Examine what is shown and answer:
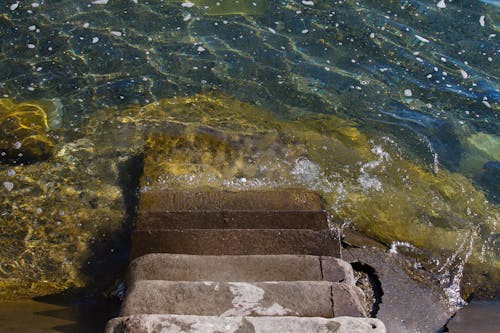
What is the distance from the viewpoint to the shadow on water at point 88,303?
12.0 ft

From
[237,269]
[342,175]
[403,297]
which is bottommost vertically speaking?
[342,175]

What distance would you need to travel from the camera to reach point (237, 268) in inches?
139

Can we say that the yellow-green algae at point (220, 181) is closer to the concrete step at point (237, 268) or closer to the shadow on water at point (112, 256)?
the shadow on water at point (112, 256)


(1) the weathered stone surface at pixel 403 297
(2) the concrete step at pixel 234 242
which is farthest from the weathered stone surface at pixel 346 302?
(1) the weathered stone surface at pixel 403 297

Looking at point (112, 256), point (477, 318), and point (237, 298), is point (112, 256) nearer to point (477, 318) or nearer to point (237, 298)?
point (237, 298)

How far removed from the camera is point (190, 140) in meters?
5.92

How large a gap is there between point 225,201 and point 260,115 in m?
2.49

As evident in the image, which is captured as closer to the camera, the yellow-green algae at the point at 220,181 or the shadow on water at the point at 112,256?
the shadow on water at the point at 112,256

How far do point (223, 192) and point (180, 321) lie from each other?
71.0 inches

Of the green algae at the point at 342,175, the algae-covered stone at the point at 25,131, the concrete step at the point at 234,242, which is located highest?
the concrete step at the point at 234,242

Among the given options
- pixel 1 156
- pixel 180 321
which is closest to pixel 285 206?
pixel 180 321

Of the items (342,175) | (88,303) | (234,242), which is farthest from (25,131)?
(342,175)

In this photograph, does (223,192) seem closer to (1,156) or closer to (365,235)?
(365,235)

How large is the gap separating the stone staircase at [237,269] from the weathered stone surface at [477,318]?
1.14 m
